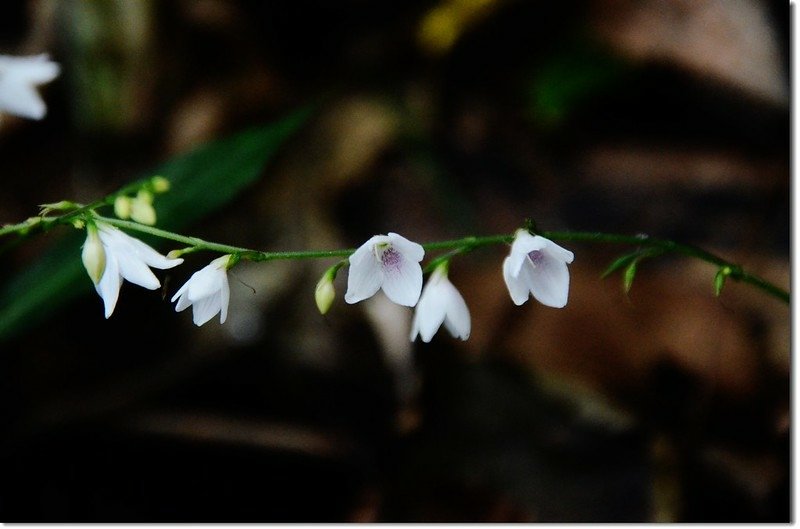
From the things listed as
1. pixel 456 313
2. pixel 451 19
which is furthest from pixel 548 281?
pixel 451 19

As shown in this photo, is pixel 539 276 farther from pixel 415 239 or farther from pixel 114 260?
pixel 415 239

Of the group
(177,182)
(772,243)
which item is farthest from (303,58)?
(772,243)

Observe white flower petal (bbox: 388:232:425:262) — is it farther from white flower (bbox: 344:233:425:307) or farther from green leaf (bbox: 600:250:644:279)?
green leaf (bbox: 600:250:644:279)

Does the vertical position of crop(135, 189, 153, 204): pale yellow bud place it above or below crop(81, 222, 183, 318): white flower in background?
above

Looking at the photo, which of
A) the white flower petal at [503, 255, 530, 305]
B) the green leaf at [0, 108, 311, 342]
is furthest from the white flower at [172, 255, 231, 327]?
the white flower petal at [503, 255, 530, 305]

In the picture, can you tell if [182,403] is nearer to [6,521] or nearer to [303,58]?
[6,521]

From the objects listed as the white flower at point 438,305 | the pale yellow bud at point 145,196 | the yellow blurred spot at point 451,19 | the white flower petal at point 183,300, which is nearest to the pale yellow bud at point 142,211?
the pale yellow bud at point 145,196
